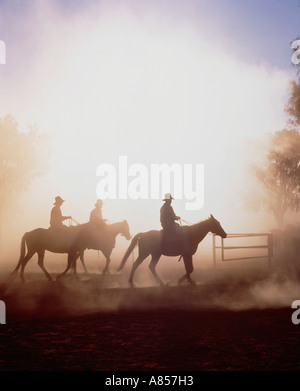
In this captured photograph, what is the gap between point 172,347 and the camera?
305 inches

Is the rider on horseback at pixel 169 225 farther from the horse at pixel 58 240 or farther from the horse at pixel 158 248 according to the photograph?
the horse at pixel 58 240

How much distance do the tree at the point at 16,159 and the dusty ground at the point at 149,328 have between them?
28.5 m

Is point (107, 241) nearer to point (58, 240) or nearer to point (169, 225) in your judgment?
point (58, 240)

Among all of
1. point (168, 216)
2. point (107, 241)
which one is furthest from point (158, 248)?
point (107, 241)

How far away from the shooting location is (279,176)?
5497 cm

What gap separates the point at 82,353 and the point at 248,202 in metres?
51.7

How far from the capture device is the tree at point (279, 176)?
52.2 metres

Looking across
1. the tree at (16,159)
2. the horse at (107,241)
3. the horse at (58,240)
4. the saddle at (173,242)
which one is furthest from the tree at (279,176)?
the saddle at (173,242)

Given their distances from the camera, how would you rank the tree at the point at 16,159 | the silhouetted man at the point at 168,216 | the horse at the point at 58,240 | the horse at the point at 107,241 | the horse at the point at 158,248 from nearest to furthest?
the silhouetted man at the point at 168,216, the horse at the point at 158,248, the horse at the point at 58,240, the horse at the point at 107,241, the tree at the point at 16,159

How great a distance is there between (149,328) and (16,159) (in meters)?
35.9

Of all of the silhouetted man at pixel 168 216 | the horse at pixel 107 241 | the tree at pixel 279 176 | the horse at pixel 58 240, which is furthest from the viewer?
the tree at pixel 279 176
